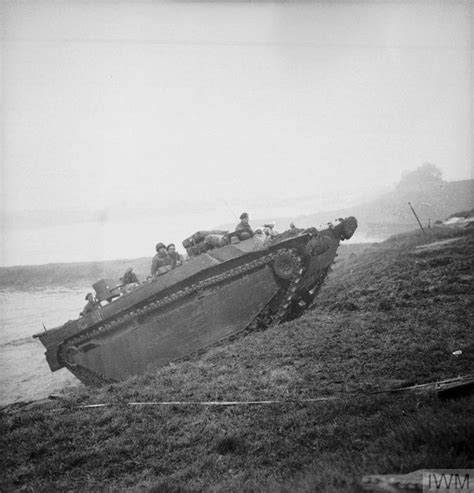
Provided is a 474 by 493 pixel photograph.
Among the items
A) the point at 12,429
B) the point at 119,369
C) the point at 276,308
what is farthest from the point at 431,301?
the point at 12,429

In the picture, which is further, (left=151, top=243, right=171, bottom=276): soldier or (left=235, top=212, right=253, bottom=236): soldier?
(left=151, top=243, right=171, bottom=276): soldier

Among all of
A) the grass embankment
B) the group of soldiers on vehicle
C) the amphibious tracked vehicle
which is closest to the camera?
the grass embankment

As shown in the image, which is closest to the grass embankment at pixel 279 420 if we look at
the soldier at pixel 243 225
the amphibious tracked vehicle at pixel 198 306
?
the amphibious tracked vehicle at pixel 198 306

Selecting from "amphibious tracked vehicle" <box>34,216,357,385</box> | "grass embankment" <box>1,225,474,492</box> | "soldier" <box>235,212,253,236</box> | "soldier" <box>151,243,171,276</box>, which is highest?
"soldier" <box>235,212,253,236</box>

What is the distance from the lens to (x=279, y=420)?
12.1 feet

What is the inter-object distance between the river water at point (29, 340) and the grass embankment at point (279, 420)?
12.8 ft

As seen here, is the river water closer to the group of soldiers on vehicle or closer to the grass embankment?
the group of soldiers on vehicle

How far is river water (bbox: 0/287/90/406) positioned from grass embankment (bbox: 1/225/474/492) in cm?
389

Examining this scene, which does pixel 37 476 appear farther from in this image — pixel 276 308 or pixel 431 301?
pixel 431 301

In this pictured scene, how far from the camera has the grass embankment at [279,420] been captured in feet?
8.77

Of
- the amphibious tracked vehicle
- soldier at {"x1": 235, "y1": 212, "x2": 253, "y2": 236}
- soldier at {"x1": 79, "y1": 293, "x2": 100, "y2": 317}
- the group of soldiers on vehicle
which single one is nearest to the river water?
the amphibious tracked vehicle

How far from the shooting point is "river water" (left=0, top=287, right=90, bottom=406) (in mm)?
8727

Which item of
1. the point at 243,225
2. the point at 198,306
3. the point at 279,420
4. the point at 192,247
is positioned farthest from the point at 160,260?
the point at 279,420

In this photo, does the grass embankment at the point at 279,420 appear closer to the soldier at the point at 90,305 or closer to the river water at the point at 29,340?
the soldier at the point at 90,305
